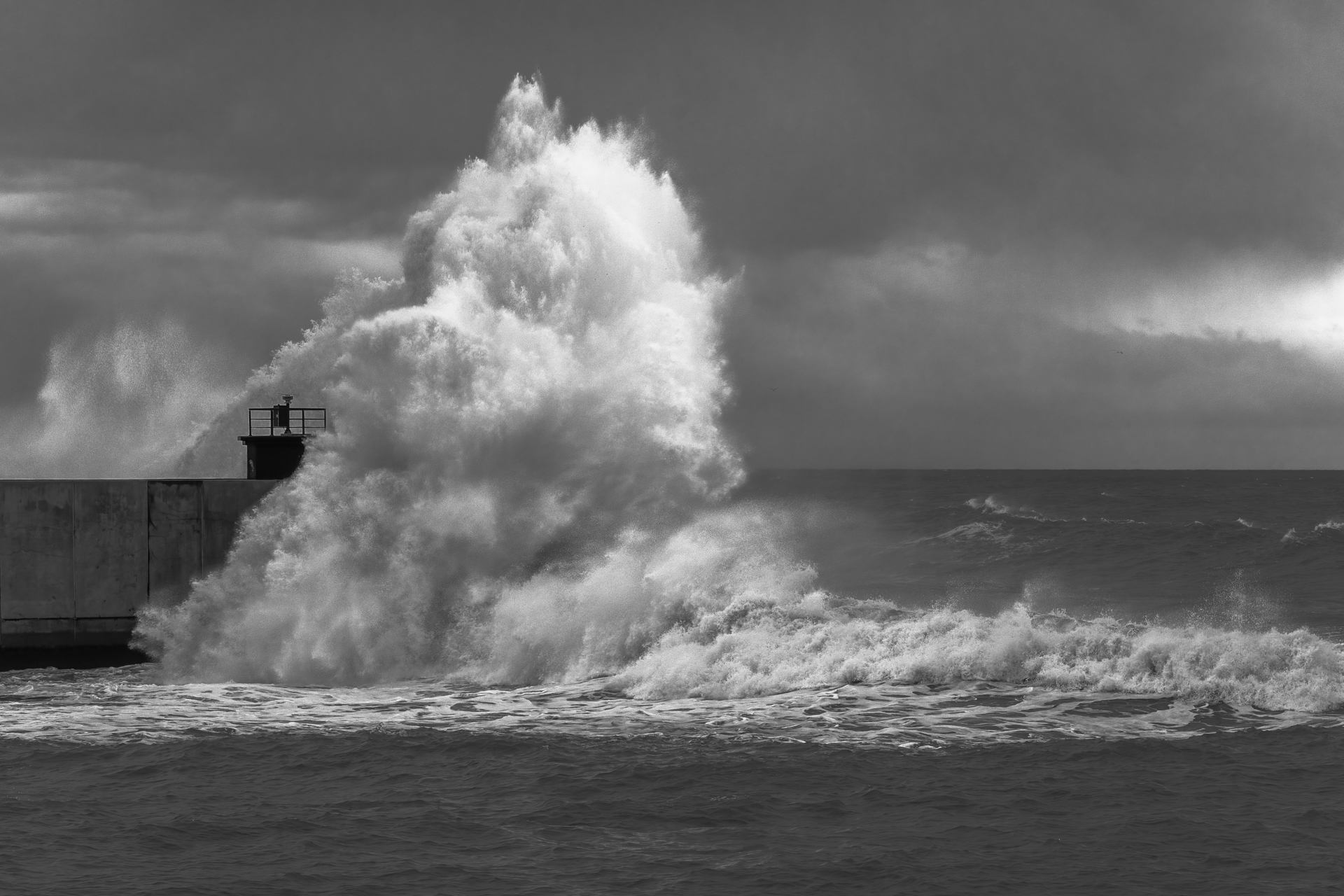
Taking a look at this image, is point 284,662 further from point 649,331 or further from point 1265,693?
point 1265,693

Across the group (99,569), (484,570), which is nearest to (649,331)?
(484,570)

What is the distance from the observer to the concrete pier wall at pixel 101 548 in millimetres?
20406

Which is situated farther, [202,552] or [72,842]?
[202,552]

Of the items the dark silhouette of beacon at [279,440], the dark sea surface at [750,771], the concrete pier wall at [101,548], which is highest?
the dark silhouette of beacon at [279,440]

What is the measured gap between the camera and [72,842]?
34.9 feet

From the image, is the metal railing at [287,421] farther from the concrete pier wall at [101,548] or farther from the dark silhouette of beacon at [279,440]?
the concrete pier wall at [101,548]

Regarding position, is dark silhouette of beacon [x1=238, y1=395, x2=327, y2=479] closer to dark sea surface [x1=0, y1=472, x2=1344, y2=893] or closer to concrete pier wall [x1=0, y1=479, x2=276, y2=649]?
concrete pier wall [x1=0, y1=479, x2=276, y2=649]

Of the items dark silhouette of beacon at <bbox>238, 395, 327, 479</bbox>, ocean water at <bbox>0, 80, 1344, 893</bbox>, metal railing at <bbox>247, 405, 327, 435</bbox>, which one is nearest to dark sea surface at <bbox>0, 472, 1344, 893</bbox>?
ocean water at <bbox>0, 80, 1344, 893</bbox>

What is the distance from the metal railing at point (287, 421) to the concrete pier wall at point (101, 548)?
1718mm

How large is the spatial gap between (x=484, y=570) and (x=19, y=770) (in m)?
7.99

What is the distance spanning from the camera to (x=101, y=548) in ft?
67.7

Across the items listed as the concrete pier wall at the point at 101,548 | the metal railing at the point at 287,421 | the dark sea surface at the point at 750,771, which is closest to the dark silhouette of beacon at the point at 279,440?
the metal railing at the point at 287,421

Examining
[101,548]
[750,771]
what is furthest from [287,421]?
[750,771]

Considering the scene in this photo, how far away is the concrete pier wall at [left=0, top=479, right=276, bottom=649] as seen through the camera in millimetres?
20406
